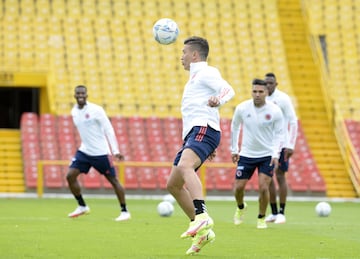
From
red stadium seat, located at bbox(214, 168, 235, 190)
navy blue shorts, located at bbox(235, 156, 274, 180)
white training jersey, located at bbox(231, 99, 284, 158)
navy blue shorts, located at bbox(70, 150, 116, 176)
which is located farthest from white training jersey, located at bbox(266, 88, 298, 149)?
red stadium seat, located at bbox(214, 168, 235, 190)

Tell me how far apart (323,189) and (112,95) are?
769 centimetres

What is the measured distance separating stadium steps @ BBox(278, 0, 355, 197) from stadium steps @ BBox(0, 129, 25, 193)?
9447mm

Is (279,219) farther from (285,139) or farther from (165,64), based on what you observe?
(165,64)

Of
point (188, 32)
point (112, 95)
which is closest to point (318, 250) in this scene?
point (112, 95)

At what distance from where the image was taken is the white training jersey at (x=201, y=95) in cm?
1107

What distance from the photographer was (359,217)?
19.9m

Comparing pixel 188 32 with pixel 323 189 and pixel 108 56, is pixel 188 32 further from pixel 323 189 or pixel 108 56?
pixel 323 189

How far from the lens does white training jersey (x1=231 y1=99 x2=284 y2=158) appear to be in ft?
51.9

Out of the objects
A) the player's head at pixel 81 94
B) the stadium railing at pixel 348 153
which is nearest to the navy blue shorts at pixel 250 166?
the player's head at pixel 81 94

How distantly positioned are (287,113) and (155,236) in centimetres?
496

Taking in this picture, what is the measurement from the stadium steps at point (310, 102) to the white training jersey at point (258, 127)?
15.5m

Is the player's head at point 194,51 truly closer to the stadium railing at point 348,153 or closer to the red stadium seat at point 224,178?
the red stadium seat at point 224,178

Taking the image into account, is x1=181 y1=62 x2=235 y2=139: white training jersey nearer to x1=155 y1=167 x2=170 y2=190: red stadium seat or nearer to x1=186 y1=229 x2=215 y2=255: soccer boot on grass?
x1=186 y1=229 x2=215 y2=255: soccer boot on grass

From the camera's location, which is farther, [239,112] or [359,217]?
[359,217]
